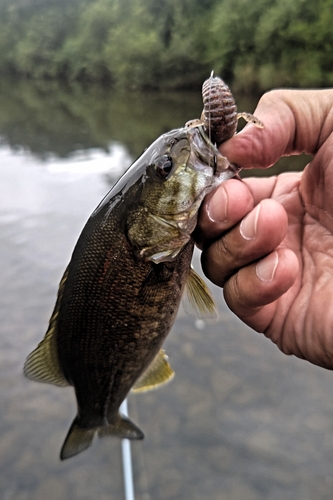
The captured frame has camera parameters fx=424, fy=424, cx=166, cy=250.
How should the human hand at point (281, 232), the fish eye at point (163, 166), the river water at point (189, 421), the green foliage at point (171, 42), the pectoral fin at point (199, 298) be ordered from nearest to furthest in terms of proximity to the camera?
1. the fish eye at point (163, 166)
2. the human hand at point (281, 232)
3. the pectoral fin at point (199, 298)
4. the river water at point (189, 421)
5. the green foliage at point (171, 42)

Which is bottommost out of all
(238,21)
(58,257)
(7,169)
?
(58,257)

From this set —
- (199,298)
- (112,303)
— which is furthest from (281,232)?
(112,303)

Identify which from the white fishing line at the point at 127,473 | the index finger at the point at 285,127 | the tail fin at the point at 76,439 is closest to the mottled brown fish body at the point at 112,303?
the tail fin at the point at 76,439

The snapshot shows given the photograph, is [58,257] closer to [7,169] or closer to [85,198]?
[85,198]

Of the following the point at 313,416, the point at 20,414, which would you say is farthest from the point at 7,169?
the point at 313,416

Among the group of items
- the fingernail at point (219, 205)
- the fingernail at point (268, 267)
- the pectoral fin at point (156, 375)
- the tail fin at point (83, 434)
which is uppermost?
the fingernail at point (219, 205)

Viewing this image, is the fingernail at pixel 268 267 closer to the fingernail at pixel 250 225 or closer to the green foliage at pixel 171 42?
the fingernail at pixel 250 225
